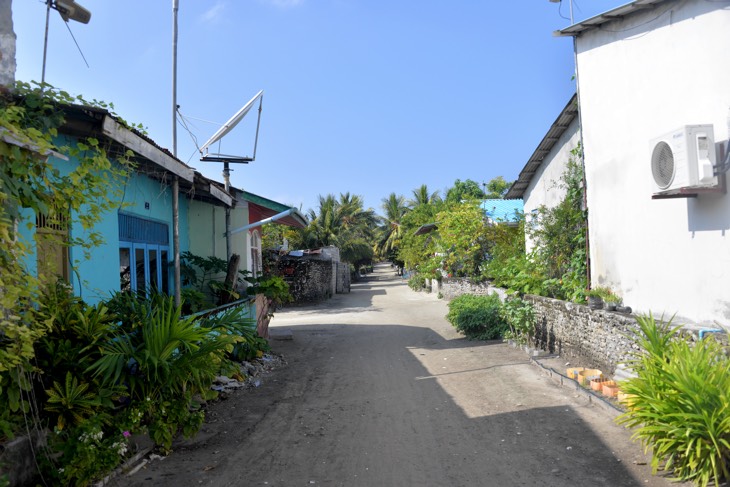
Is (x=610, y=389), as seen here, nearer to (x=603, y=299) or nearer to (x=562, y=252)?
(x=603, y=299)

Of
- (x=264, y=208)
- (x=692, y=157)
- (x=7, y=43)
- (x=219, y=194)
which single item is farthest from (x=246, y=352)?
(x=692, y=157)

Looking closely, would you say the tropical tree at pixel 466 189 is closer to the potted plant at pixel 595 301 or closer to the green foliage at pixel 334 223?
the green foliage at pixel 334 223

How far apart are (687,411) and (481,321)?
8.41 meters

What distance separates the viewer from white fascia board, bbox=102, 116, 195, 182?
5004 mm

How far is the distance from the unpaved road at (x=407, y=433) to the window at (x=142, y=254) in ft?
7.49

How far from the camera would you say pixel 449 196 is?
39250 millimetres

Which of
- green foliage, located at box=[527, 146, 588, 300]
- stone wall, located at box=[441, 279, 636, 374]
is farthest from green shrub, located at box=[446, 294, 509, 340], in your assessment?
green foliage, located at box=[527, 146, 588, 300]

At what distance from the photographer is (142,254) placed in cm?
800

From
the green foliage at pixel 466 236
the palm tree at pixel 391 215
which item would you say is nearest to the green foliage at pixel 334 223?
the palm tree at pixel 391 215

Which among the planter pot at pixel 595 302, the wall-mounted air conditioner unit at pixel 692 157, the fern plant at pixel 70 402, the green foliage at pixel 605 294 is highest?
the wall-mounted air conditioner unit at pixel 692 157

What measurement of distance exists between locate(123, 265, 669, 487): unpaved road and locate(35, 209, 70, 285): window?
1.98 m

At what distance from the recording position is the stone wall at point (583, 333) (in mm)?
7156

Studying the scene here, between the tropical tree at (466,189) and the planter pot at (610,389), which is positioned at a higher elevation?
the tropical tree at (466,189)

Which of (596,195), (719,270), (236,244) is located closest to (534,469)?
(719,270)
